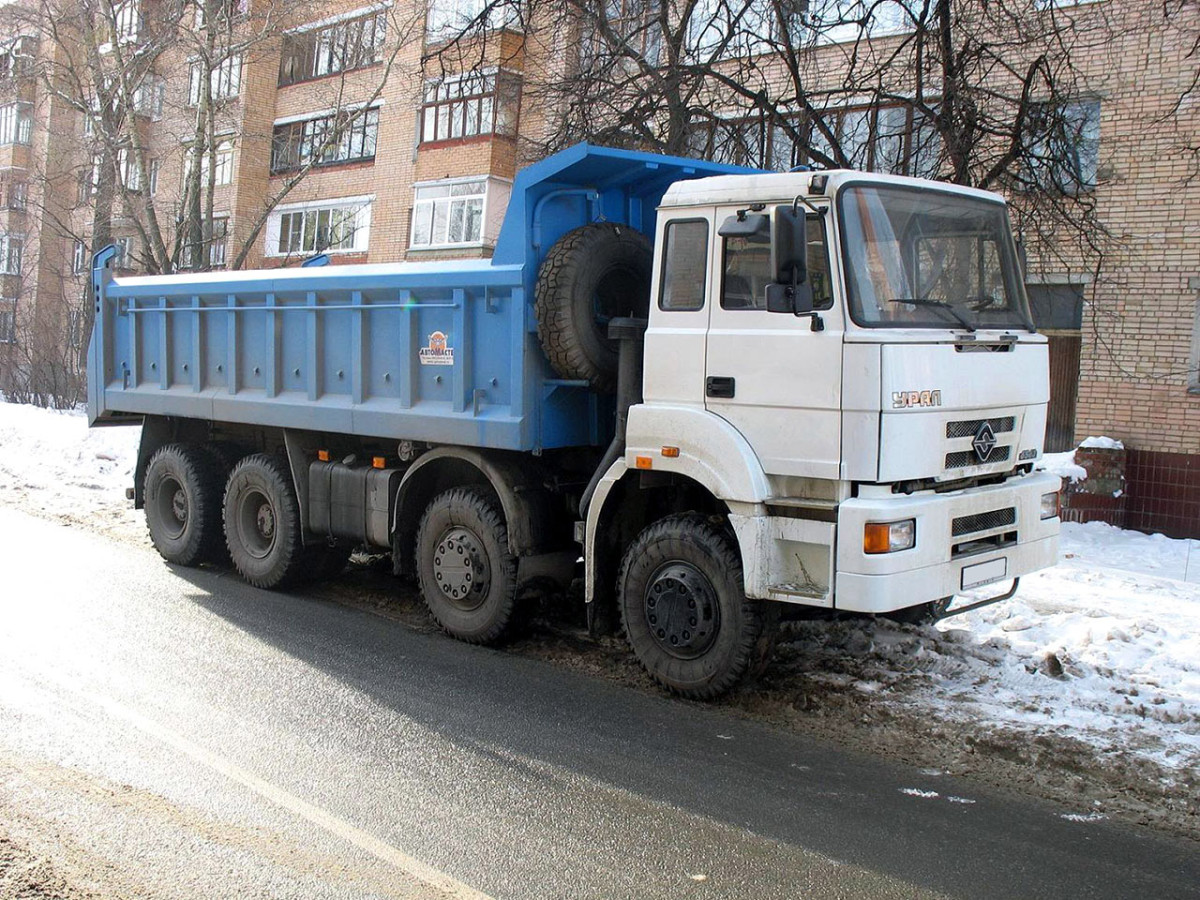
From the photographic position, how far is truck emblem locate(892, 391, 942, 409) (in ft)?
18.5

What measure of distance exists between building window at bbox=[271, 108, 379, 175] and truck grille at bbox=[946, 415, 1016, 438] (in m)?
21.9

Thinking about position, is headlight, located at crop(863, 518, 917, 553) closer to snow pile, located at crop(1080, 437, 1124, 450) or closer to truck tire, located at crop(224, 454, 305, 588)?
truck tire, located at crop(224, 454, 305, 588)

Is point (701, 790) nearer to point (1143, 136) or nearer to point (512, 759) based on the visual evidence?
point (512, 759)

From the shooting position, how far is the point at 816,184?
5.84 meters

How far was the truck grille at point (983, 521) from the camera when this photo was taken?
6016 mm

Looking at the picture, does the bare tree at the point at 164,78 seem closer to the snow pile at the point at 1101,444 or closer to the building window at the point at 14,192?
the snow pile at the point at 1101,444

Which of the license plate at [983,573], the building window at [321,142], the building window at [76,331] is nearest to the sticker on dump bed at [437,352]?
the license plate at [983,573]

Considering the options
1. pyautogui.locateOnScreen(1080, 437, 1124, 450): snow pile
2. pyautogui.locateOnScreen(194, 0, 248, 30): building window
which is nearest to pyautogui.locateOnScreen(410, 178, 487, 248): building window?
pyautogui.locateOnScreen(194, 0, 248, 30): building window

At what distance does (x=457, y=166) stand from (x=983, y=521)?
2072 centimetres

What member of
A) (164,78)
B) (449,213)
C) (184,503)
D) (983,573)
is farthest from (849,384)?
(164,78)

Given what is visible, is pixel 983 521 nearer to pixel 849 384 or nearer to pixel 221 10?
pixel 849 384

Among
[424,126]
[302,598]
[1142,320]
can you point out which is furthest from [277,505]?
[424,126]

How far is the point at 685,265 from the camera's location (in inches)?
251

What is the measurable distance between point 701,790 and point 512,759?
0.94m
